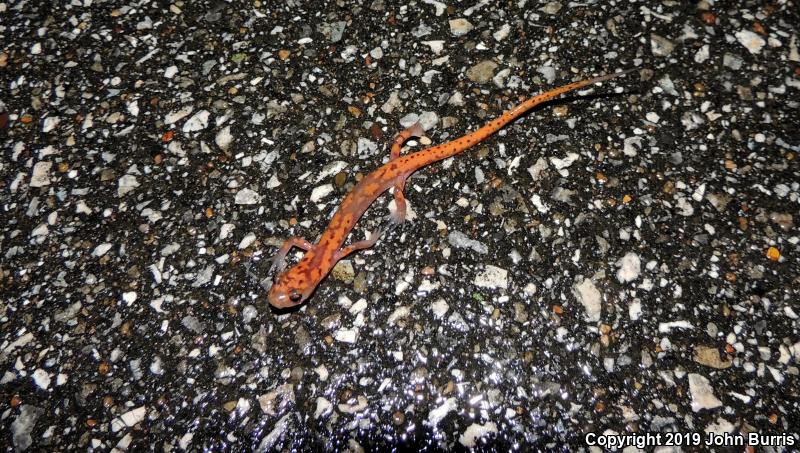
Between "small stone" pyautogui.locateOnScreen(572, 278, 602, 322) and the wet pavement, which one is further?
"small stone" pyautogui.locateOnScreen(572, 278, 602, 322)

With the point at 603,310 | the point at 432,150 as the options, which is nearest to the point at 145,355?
the point at 432,150

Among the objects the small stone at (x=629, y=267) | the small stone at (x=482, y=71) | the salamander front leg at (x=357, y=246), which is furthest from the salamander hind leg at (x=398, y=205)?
the small stone at (x=629, y=267)

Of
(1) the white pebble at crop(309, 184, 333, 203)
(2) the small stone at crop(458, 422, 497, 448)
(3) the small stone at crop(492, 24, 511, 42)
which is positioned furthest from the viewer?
(3) the small stone at crop(492, 24, 511, 42)

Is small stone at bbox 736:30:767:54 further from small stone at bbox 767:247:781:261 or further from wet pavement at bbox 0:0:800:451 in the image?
small stone at bbox 767:247:781:261

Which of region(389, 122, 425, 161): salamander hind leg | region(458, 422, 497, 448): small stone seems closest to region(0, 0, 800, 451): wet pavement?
region(458, 422, 497, 448): small stone

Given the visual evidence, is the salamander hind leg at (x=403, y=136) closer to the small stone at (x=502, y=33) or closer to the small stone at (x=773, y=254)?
the small stone at (x=502, y=33)

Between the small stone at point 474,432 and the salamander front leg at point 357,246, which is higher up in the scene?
the salamander front leg at point 357,246

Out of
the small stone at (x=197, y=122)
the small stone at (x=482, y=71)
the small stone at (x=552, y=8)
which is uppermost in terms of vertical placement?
the small stone at (x=552, y=8)
